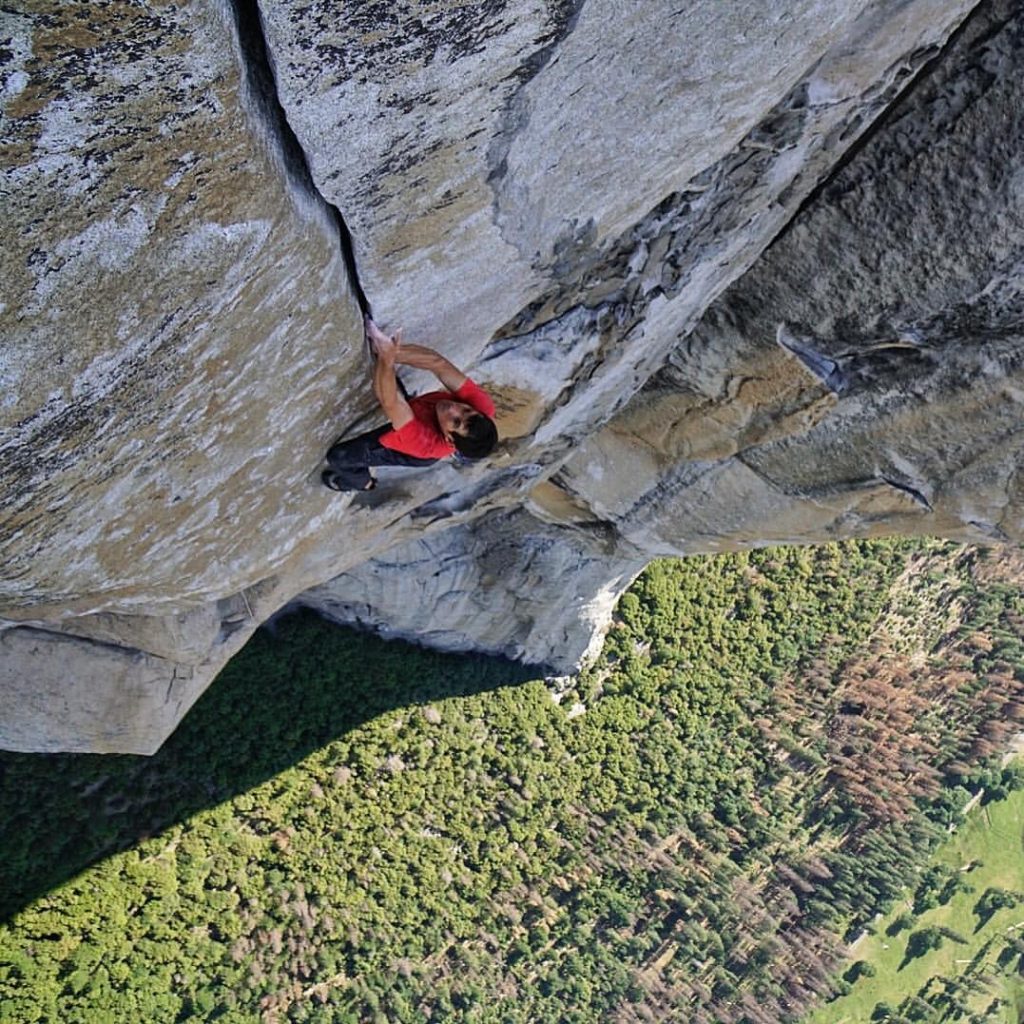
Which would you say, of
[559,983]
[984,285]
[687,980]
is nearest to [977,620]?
[687,980]

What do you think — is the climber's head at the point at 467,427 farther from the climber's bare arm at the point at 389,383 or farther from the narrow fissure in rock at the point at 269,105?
the narrow fissure in rock at the point at 269,105

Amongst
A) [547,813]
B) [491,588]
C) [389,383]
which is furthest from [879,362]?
[547,813]

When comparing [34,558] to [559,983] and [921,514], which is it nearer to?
[921,514]

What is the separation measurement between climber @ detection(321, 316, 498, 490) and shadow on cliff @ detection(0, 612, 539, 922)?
6.44 metres

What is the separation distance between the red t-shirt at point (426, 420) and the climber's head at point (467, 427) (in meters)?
0.05

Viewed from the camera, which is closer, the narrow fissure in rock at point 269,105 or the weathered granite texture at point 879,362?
the narrow fissure in rock at point 269,105

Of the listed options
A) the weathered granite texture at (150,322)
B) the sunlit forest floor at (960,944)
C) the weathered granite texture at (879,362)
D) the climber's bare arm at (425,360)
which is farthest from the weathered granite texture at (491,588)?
the sunlit forest floor at (960,944)

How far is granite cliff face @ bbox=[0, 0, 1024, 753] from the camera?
8.80 feet

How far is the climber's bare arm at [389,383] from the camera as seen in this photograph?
4.14 metres

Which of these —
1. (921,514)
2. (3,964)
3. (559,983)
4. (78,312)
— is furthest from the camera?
(559,983)

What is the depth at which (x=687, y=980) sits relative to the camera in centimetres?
1483

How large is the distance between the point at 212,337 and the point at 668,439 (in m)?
4.35

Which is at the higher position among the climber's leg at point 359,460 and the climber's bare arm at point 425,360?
the climber's bare arm at point 425,360

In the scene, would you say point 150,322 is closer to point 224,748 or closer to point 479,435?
point 479,435
